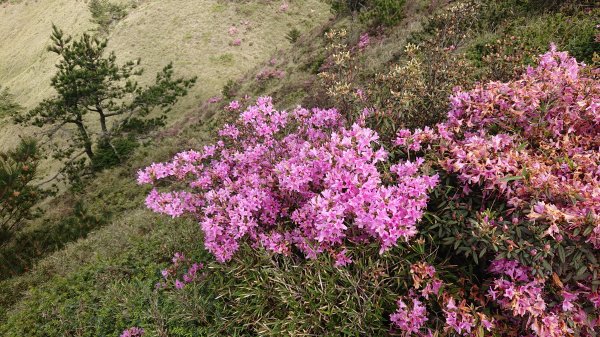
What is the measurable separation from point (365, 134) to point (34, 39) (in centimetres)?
3736

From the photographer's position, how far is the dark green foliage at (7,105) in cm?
2244

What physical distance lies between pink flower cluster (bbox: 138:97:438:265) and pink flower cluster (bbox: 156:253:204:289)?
77 centimetres

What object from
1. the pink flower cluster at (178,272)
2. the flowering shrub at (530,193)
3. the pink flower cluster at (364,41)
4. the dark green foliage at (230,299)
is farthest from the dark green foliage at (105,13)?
the flowering shrub at (530,193)

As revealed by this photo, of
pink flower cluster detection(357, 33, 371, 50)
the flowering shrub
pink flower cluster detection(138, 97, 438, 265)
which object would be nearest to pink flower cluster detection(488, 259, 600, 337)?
the flowering shrub

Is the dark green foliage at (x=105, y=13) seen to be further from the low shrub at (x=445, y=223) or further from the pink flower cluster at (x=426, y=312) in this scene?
the pink flower cluster at (x=426, y=312)

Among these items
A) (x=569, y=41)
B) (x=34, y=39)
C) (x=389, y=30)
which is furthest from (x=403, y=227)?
(x=34, y=39)

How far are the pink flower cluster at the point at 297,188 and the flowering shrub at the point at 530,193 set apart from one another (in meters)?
0.38

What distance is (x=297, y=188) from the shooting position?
3.33 metres

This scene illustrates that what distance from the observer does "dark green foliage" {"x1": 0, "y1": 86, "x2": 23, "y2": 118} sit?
2244 centimetres

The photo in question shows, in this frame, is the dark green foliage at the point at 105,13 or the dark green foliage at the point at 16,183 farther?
the dark green foliage at the point at 105,13

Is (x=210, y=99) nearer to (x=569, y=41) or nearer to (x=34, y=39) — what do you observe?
(x=569, y=41)

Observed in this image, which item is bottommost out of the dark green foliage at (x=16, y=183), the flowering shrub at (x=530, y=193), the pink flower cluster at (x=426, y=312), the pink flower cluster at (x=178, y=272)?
the dark green foliage at (x=16, y=183)

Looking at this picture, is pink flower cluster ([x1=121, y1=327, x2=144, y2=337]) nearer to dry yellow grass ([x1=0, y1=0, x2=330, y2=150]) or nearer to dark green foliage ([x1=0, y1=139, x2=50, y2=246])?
dark green foliage ([x1=0, y1=139, x2=50, y2=246])

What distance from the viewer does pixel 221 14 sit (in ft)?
88.6
